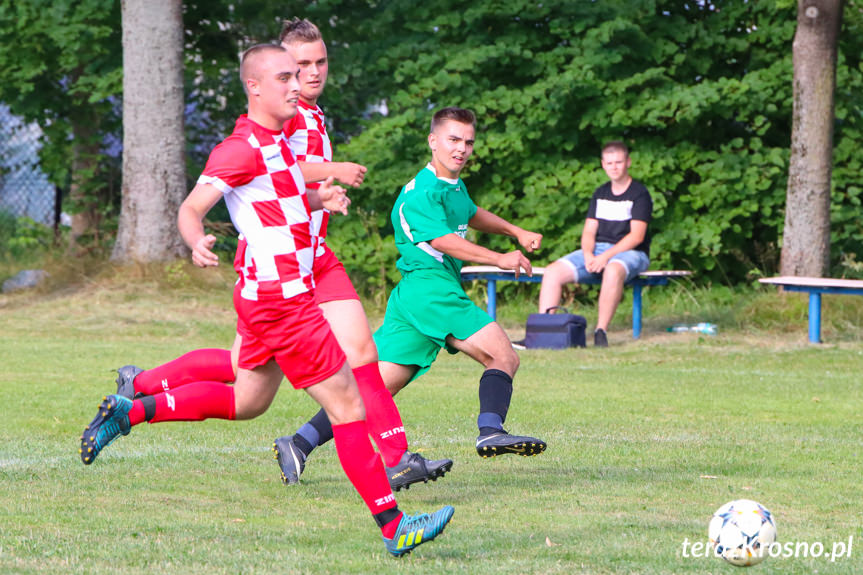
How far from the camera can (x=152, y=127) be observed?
1461cm

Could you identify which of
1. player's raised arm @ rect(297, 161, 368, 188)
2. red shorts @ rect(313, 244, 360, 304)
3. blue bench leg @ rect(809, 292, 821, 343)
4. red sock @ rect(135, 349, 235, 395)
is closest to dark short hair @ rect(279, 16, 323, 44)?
player's raised arm @ rect(297, 161, 368, 188)

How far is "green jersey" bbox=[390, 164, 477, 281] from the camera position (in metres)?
6.24

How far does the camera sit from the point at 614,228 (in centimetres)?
1236

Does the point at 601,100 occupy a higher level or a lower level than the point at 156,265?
higher

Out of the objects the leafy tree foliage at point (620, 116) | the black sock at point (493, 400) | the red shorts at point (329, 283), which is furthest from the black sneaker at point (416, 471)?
the leafy tree foliage at point (620, 116)

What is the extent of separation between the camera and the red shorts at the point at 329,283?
553cm

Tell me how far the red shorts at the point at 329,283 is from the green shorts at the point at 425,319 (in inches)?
23.5

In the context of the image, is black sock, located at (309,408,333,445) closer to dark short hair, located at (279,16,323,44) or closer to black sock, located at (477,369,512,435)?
black sock, located at (477,369,512,435)

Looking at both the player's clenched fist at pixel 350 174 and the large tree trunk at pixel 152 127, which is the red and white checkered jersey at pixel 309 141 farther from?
the large tree trunk at pixel 152 127

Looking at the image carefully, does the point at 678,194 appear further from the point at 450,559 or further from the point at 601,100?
the point at 450,559

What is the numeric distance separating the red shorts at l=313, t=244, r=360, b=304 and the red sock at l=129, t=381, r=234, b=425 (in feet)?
1.91

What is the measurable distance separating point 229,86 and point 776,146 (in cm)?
729

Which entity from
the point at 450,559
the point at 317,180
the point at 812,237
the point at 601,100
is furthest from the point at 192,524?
the point at 601,100

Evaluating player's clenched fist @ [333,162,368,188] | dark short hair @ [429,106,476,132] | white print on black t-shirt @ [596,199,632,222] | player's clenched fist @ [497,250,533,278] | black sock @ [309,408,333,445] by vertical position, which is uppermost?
dark short hair @ [429,106,476,132]
